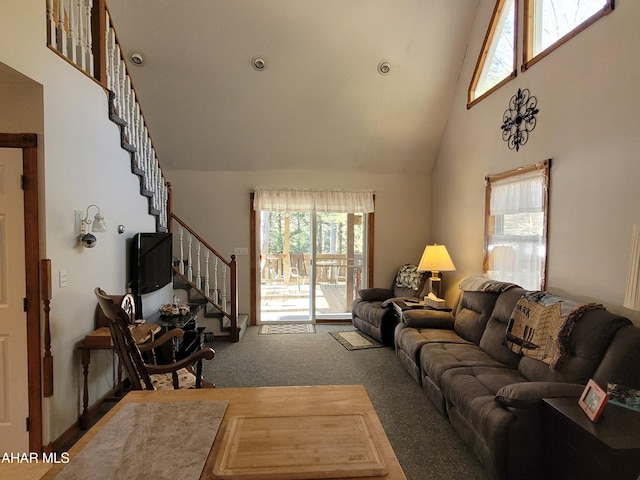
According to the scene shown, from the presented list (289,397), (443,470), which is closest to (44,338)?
(289,397)

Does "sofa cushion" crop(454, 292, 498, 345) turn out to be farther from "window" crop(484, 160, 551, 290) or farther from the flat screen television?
the flat screen television

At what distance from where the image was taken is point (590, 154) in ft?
8.69

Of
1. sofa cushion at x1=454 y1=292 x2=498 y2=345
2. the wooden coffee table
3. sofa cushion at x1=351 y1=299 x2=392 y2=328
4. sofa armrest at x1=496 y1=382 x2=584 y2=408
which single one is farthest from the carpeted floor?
the wooden coffee table

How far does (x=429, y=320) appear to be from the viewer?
3.78 m

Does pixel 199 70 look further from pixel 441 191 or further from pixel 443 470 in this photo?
pixel 443 470

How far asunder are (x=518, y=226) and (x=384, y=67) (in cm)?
247

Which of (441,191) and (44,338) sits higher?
(441,191)

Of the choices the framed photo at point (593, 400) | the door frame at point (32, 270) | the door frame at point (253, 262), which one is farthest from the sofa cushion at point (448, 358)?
the door frame at point (253, 262)

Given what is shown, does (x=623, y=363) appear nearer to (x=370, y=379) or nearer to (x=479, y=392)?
(x=479, y=392)

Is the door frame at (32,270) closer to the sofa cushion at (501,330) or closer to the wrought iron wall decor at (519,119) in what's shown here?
the sofa cushion at (501,330)

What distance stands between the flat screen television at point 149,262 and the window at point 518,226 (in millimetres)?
3678

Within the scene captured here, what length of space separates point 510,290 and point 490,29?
290cm

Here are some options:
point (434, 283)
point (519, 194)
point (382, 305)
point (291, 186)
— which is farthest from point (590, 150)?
point (291, 186)

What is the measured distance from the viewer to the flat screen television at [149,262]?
342cm
